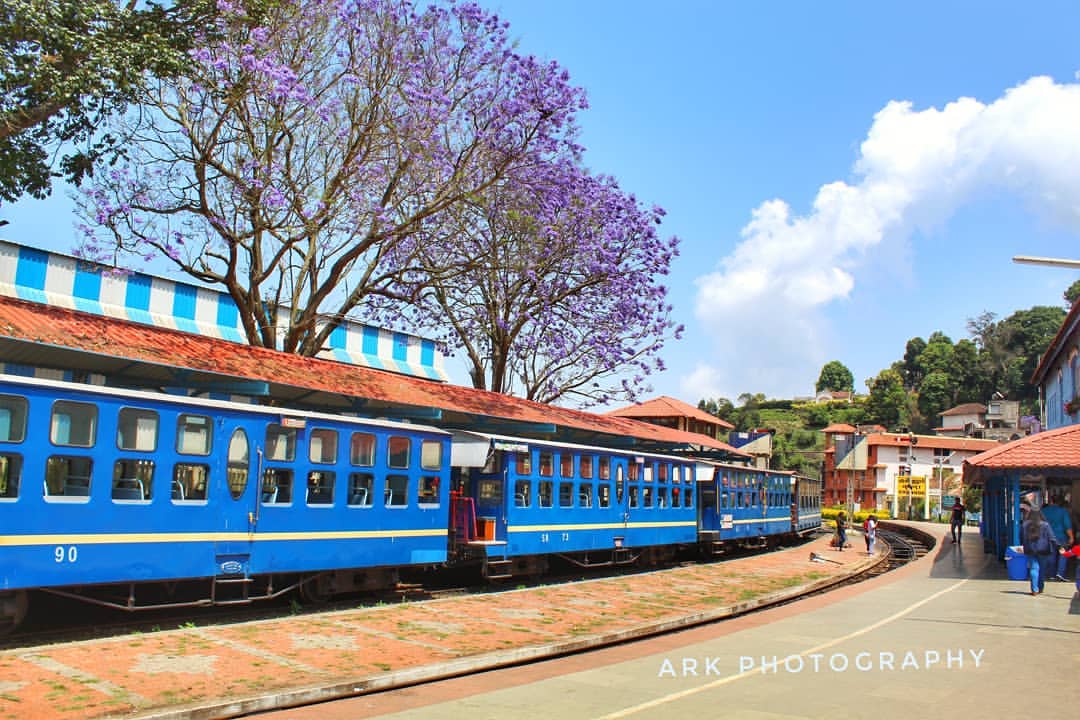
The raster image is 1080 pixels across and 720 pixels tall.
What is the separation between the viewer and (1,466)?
9750 mm

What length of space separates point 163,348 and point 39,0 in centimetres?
562

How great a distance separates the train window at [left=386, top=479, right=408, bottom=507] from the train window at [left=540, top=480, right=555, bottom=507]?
3.93 metres

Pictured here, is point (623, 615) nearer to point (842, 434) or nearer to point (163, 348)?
point (163, 348)

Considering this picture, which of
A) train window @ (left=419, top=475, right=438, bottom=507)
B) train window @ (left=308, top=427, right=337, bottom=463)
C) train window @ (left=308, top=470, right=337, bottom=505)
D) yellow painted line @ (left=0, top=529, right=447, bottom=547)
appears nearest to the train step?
train window @ (left=419, top=475, right=438, bottom=507)

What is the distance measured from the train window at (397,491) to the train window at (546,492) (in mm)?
3932

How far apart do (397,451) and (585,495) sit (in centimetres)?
619

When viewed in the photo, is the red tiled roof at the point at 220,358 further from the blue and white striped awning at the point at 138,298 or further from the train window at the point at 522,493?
the blue and white striped awning at the point at 138,298

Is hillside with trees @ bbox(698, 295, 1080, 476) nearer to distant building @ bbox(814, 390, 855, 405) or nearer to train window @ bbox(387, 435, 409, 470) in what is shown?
distant building @ bbox(814, 390, 855, 405)

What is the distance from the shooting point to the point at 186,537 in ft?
38.0

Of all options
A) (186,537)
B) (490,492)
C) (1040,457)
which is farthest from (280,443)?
(1040,457)

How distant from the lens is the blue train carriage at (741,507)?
1056 inches

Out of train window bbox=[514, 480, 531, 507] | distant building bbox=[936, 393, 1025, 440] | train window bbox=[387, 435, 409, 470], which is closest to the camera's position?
train window bbox=[387, 435, 409, 470]

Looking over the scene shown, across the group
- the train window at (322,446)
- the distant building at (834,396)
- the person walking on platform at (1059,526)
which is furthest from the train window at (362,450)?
the distant building at (834,396)

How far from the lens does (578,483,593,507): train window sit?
19938 millimetres
